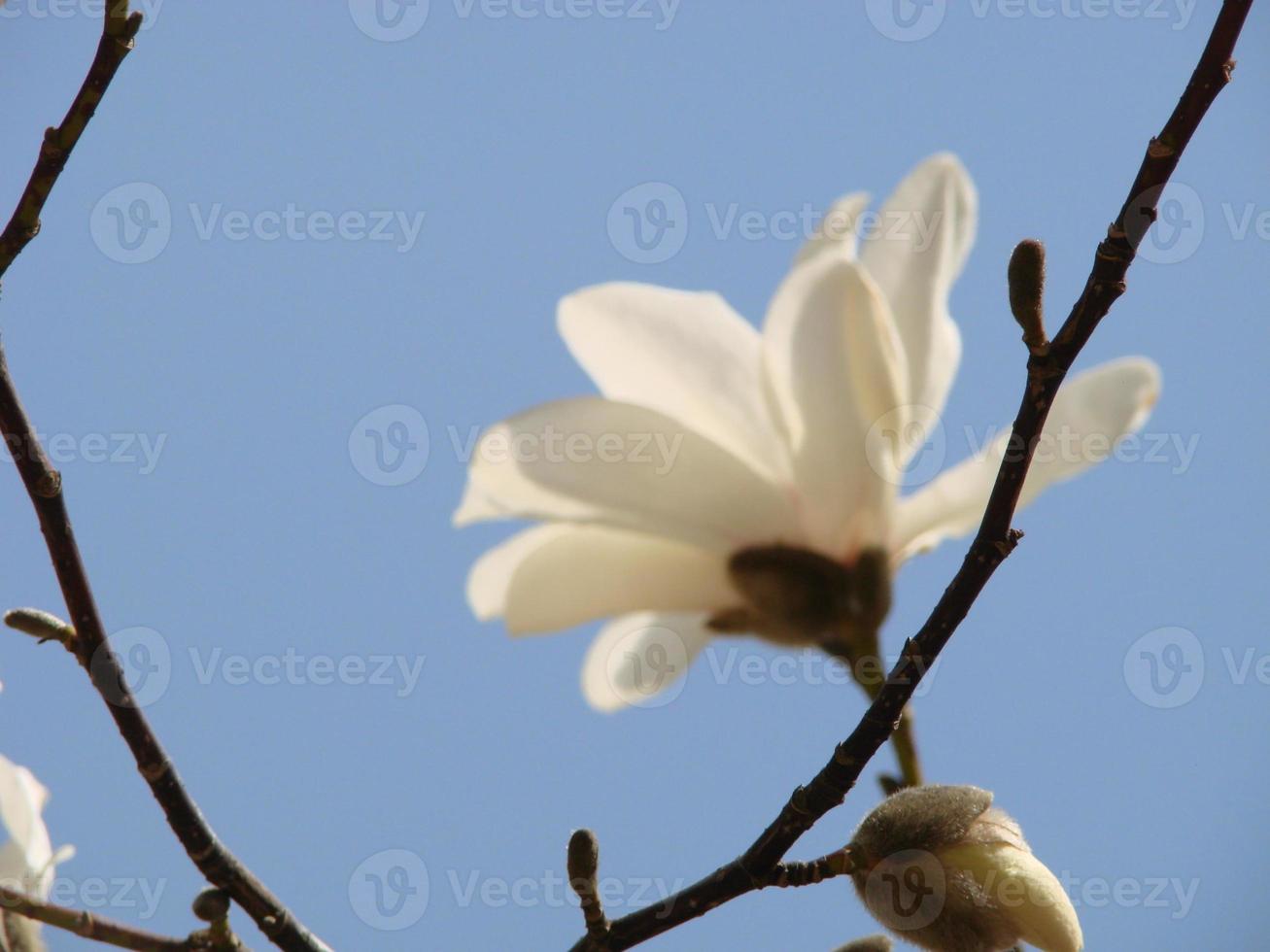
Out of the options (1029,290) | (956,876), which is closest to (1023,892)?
(956,876)

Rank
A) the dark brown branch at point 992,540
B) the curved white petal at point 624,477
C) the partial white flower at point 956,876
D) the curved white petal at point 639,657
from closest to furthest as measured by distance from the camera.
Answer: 1. the dark brown branch at point 992,540
2. the partial white flower at point 956,876
3. the curved white petal at point 624,477
4. the curved white petal at point 639,657

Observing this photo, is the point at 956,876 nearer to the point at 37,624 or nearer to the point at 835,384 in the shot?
the point at 835,384

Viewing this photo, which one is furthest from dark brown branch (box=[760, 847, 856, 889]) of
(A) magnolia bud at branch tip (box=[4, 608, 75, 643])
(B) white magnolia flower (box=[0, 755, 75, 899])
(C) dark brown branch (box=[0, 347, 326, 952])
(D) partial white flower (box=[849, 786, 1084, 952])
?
(B) white magnolia flower (box=[0, 755, 75, 899])

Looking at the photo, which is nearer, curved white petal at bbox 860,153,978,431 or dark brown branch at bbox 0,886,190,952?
dark brown branch at bbox 0,886,190,952

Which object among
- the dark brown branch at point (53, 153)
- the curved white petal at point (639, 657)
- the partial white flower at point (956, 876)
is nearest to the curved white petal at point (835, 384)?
the curved white petal at point (639, 657)

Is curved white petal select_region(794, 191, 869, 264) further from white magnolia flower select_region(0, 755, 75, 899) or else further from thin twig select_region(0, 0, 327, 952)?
white magnolia flower select_region(0, 755, 75, 899)

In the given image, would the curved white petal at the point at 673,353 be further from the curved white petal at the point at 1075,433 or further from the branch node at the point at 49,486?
the branch node at the point at 49,486
